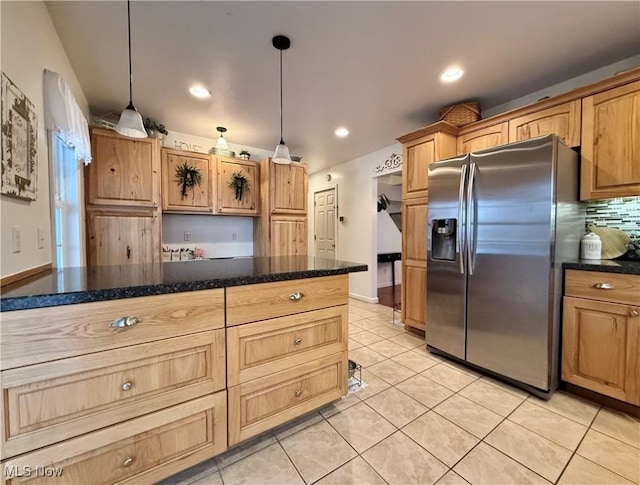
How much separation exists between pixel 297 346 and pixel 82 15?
242cm

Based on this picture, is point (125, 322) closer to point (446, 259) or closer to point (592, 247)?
point (446, 259)

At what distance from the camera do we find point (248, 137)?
12.1ft

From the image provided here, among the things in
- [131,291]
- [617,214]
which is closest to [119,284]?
[131,291]

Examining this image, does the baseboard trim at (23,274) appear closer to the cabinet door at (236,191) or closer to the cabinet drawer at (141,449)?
the cabinet drawer at (141,449)

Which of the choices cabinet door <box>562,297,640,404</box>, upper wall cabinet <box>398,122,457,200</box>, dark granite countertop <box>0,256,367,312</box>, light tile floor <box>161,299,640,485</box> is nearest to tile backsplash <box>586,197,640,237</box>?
cabinet door <box>562,297,640,404</box>

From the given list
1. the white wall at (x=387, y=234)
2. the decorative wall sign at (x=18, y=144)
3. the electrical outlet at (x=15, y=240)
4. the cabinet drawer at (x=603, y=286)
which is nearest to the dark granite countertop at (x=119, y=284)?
the electrical outlet at (x=15, y=240)

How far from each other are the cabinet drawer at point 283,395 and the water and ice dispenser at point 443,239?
1375 millimetres

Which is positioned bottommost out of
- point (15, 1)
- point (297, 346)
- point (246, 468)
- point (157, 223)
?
point (246, 468)

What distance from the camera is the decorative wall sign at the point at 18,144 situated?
1.11 m

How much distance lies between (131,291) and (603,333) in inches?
107

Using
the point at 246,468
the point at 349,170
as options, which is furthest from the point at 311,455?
the point at 349,170

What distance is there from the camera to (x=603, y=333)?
67.2 inches

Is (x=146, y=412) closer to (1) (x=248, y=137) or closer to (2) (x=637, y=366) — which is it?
(2) (x=637, y=366)

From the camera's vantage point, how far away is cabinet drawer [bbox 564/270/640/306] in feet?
5.28
